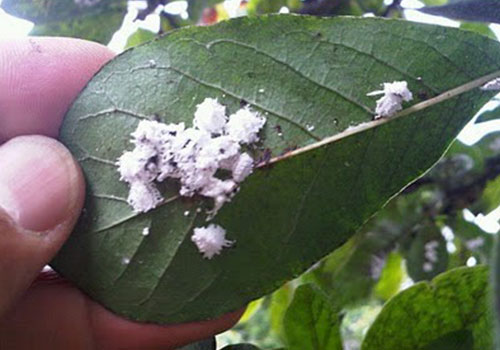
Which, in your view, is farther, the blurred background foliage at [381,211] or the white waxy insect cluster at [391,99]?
the blurred background foliage at [381,211]

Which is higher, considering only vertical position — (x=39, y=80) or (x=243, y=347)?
(x=39, y=80)

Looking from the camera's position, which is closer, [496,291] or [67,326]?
[496,291]

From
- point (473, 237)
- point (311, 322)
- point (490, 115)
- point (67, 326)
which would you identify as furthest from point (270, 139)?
point (473, 237)

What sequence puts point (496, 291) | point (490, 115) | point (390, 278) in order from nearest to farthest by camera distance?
point (496, 291), point (490, 115), point (390, 278)

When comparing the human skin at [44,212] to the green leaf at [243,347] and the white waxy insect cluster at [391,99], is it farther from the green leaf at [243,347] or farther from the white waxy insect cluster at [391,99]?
the white waxy insect cluster at [391,99]

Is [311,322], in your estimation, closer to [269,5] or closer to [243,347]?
[243,347]

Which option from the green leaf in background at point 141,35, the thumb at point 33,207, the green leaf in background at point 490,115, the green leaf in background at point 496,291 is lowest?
the green leaf in background at point 141,35

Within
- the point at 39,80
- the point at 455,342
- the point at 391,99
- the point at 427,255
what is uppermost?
the point at 391,99

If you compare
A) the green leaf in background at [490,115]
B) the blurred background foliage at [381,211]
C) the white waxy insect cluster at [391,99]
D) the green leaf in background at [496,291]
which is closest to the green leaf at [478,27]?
the blurred background foliage at [381,211]
